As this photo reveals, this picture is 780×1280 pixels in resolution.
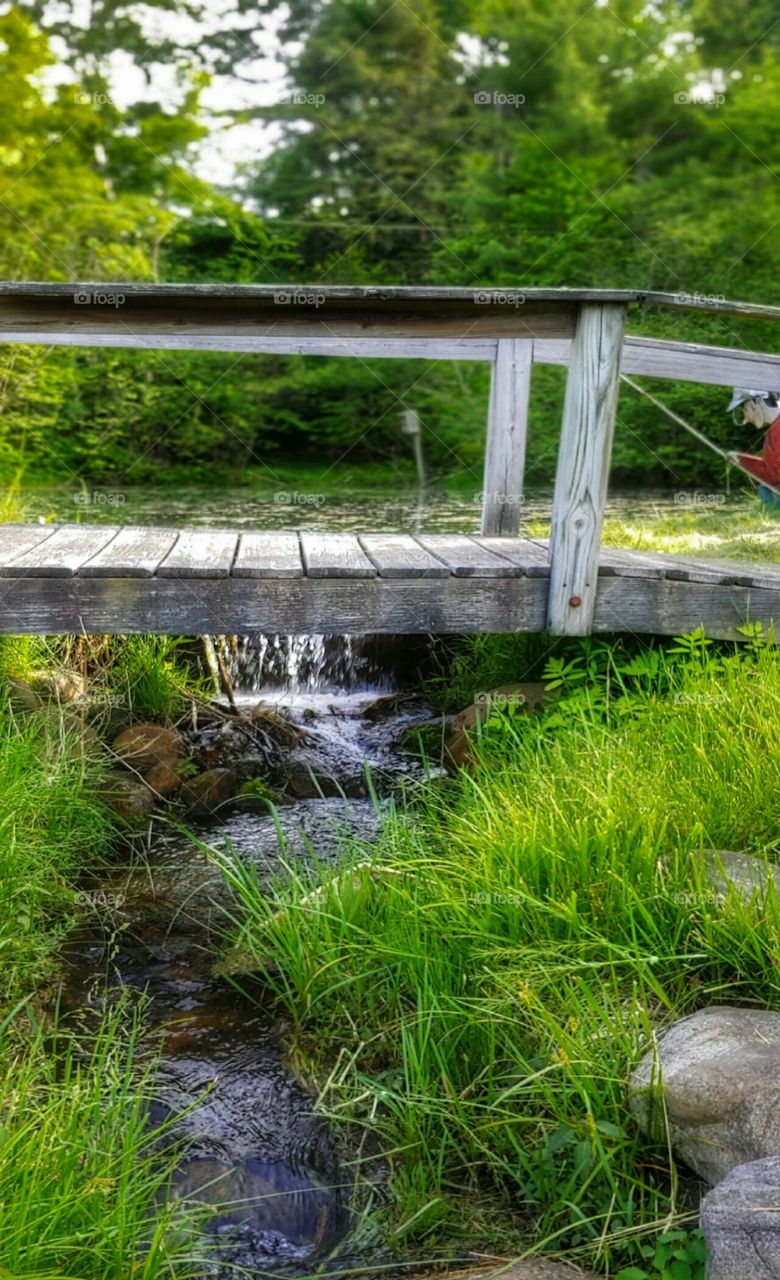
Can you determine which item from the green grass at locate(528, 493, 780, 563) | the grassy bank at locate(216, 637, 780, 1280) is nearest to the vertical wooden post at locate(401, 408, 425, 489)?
the green grass at locate(528, 493, 780, 563)

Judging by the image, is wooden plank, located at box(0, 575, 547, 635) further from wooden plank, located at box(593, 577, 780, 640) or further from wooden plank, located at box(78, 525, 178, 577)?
wooden plank, located at box(593, 577, 780, 640)

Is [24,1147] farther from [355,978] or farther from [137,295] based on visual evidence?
[137,295]

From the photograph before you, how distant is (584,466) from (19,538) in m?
2.18

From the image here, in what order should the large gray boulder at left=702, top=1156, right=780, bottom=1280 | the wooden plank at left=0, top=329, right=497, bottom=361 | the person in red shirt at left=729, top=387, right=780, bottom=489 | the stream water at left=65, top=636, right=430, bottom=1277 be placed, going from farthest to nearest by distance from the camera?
the person in red shirt at left=729, top=387, right=780, bottom=489 < the wooden plank at left=0, top=329, right=497, bottom=361 < the stream water at left=65, top=636, right=430, bottom=1277 < the large gray boulder at left=702, top=1156, right=780, bottom=1280

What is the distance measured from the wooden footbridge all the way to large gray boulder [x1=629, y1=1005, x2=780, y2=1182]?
1920 mm

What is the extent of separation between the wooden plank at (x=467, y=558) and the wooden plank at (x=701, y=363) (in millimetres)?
791

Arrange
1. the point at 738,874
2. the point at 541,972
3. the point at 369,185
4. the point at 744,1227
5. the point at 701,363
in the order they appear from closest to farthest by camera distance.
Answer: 1. the point at 744,1227
2. the point at 541,972
3. the point at 738,874
4. the point at 701,363
5. the point at 369,185

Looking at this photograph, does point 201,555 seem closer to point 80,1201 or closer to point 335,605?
point 335,605

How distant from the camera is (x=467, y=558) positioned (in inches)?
155

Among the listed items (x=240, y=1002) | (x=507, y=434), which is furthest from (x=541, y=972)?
(x=507, y=434)

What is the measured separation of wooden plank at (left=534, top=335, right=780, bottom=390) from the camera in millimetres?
4051

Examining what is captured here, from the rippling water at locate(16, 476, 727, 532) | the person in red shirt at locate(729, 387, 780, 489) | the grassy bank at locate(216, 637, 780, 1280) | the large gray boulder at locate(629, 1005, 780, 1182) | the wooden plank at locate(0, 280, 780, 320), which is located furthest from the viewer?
the rippling water at locate(16, 476, 727, 532)

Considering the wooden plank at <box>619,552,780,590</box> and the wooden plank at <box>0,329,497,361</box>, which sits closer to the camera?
the wooden plank at <box>619,552,780,590</box>

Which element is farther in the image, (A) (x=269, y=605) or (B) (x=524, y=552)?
(B) (x=524, y=552)
